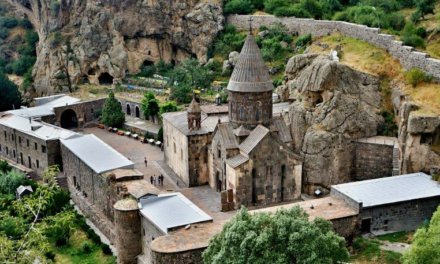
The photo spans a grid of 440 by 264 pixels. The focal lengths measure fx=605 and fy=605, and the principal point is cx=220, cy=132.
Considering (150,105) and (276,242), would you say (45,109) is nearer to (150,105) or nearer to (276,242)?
(150,105)

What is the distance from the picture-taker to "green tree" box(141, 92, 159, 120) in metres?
57.7

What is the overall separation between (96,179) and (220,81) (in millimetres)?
23474

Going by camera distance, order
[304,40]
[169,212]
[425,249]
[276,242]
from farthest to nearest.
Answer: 1. [304,40]
2. [169,212]
3. [276,242]
4. [425,249]

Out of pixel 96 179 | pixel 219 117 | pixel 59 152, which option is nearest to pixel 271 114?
pixel 219 117

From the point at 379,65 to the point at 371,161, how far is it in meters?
7.38

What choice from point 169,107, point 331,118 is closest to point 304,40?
point 169,107

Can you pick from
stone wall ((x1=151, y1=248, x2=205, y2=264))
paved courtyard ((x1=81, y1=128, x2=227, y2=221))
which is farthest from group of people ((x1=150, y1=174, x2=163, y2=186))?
stone wall ((x1=151, y1=248, x2=205, y2=264))

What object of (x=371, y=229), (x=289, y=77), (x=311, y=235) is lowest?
(x=371, y=229)

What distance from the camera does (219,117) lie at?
148ft

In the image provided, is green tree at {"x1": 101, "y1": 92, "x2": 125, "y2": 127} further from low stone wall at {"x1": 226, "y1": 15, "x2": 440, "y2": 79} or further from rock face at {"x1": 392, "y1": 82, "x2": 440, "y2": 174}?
rock face at {"x1": 392, "y1": 82, "x2": 440, "y2": 174}

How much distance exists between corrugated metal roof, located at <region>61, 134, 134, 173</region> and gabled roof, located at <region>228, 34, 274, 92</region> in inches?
381

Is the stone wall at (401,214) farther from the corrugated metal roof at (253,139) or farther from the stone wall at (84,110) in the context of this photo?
the stone wall at (84,110)

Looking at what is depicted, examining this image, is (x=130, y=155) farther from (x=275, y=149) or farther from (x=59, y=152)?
(x=275, y=149)

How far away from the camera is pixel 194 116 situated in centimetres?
4262
